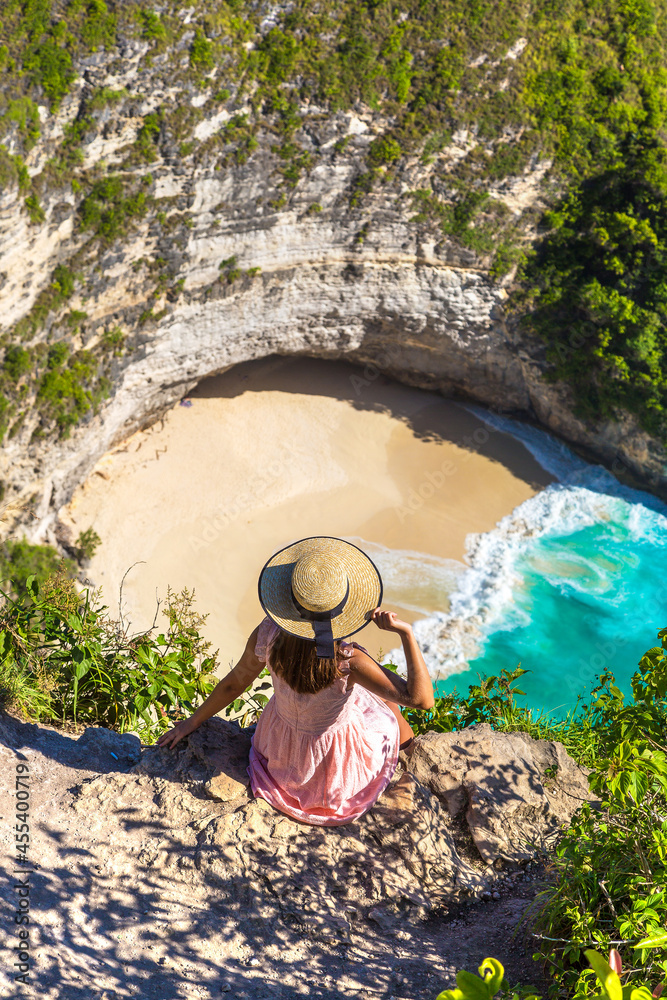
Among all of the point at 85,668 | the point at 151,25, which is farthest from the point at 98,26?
the point at 85,668

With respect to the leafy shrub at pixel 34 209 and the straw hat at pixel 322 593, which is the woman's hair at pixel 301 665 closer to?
the straw hat at pixel 322 593

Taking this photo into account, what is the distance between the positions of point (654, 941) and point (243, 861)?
1.83m

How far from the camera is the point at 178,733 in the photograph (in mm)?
3795

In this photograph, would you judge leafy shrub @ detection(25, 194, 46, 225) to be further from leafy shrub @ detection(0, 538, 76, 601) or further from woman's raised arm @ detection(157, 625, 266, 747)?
woman's raised arm @ detection(157, 625, 266, 747)

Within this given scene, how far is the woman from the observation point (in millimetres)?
3174

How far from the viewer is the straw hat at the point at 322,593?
3.14 meters

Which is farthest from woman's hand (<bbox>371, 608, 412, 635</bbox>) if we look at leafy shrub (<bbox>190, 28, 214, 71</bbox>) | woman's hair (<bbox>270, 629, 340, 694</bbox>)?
leafy shrub (<bbox>190, 28, 214, 71</bbox>)

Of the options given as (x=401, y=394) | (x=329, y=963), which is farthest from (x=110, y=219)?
(x=329, y=963)

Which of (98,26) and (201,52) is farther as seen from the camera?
(201,52)

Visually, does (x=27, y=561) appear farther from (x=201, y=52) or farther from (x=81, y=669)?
(x=201, y=52)

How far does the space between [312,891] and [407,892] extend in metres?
0.49

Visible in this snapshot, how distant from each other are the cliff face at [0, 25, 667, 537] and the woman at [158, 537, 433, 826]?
955 centimetres

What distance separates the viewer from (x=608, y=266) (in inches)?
585

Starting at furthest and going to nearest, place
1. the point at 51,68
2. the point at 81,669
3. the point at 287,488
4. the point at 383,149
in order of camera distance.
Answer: the point at 287,488
the point at 383,149
the point at 51,68
the point at 81,669
